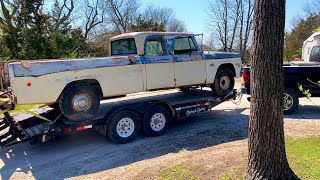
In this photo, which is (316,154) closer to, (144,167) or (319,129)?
(319,129)

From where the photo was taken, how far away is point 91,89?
6562 mm

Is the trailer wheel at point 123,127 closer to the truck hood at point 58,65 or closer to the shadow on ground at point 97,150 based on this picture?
the shadow on ground at point 97,150

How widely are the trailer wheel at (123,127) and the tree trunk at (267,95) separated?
3313 millimetres

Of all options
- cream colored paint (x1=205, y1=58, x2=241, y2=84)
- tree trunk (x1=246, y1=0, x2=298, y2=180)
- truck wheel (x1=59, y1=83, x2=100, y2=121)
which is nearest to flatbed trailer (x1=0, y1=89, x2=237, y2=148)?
truck wheel (x1=59, y1=83, x2=100, y2=121)

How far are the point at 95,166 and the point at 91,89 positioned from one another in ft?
5.51

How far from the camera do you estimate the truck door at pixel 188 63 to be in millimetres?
7857

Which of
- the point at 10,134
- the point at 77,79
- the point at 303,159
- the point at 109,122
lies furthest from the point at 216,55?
the point at 10,134

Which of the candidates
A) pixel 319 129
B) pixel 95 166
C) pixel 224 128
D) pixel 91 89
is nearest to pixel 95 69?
pixel 91 89

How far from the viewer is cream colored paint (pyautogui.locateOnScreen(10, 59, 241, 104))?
5.89 m

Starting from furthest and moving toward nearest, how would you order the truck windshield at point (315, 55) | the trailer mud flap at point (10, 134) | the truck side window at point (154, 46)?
the truck windshield at point (315, 55), the truck side window at point (154, 46), the trailer mud flap at point (10, 134)

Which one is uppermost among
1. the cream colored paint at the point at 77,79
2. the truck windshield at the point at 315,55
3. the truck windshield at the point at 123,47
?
the truck windshield at the point at 123,47

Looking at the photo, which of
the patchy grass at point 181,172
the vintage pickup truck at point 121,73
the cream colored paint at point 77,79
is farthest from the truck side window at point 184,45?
the patchy grass at point 181,172

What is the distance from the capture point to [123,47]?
27.0 feet

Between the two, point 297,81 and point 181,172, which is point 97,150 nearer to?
point 181,172
